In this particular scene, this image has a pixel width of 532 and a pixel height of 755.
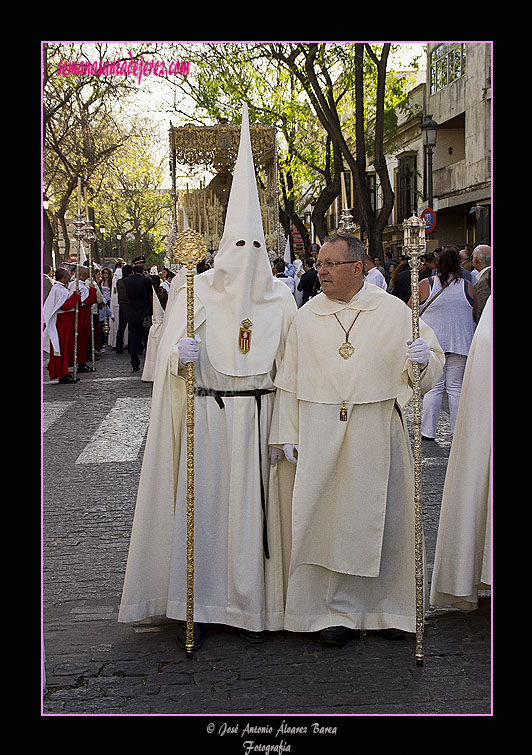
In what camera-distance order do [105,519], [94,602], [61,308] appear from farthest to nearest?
[61,308] < [105,519] < [94,602]

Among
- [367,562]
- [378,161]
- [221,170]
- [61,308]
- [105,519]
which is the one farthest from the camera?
[378,161]

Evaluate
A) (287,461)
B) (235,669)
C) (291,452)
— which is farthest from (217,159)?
(235,669)

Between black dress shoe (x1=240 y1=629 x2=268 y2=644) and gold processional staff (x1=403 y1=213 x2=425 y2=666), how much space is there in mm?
785

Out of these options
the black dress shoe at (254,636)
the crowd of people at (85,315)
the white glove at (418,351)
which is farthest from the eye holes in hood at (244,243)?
the crowd of people at (85,315)

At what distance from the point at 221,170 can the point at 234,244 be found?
10407mm

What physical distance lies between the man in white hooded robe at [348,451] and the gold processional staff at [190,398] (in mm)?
456

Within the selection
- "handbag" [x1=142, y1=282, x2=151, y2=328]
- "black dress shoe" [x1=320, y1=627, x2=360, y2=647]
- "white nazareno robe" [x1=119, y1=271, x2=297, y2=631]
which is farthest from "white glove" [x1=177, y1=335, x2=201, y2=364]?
"handbag" [x1=142, y1=282, x2=151, y2=328]

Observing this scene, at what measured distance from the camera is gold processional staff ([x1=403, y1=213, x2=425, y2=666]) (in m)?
4.45

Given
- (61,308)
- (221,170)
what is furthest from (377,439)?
(61,308)

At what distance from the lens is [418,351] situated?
4.46 m

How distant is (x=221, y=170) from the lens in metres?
14.9

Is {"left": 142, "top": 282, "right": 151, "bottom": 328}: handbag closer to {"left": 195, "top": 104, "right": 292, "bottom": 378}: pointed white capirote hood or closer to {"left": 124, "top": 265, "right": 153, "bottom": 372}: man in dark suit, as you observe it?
{"left": 124, "top": 265, "right": 153, "bottom": 372}: man in dark suit

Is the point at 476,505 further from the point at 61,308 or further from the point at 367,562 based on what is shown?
the point at 61,308

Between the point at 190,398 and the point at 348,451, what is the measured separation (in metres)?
0.80
